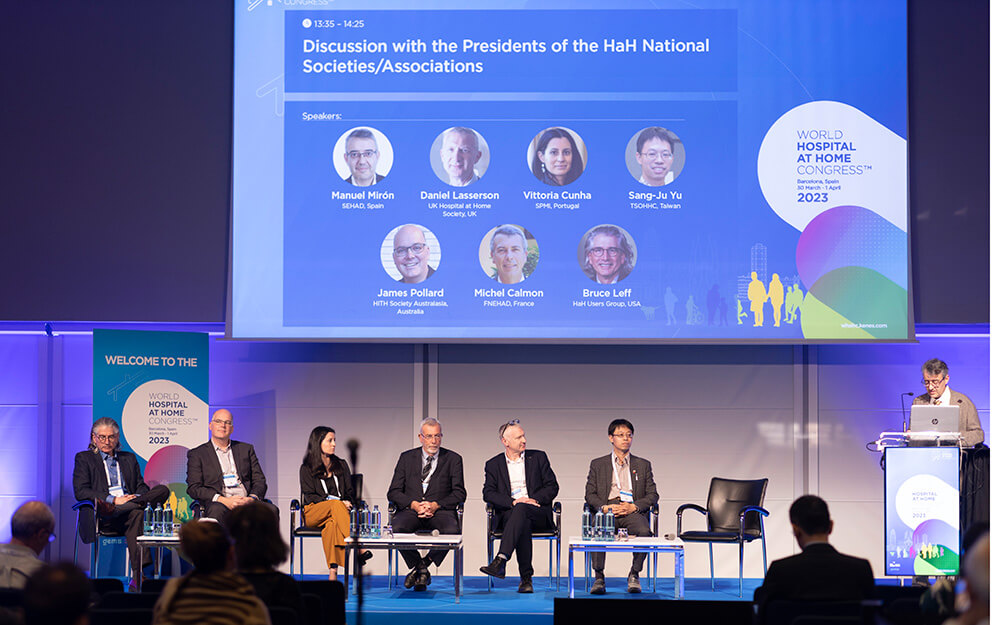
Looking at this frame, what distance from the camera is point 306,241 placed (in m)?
7.05

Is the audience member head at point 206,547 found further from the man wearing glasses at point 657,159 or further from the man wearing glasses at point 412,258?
the man wearing glasses at point 657,159

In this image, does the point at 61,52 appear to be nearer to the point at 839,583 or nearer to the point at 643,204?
the point at 643,204

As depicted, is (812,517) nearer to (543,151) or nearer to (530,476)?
(530,476)

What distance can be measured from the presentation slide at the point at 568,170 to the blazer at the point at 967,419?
52cm

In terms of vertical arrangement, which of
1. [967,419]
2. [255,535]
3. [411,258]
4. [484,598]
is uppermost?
[411,258]

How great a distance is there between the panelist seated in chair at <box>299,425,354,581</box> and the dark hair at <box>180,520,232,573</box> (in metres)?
3.48

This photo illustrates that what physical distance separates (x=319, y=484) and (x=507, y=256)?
192 centimetres

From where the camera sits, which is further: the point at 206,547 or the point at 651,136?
the point at 651,136

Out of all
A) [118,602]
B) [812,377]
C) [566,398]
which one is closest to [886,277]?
[812,377]

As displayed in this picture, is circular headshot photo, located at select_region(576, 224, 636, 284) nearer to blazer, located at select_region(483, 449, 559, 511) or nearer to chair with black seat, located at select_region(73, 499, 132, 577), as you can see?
blazer, located at select_region(483, 449, 559, 511)

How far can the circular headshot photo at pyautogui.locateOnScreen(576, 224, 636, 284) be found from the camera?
7.02m

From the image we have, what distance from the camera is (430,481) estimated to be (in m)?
6.97

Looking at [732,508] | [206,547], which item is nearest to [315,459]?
[732,508]

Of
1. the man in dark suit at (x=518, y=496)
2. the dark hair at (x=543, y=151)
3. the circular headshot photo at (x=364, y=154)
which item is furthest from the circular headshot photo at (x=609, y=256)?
the circular headshot photo at (x=364, y=154)
